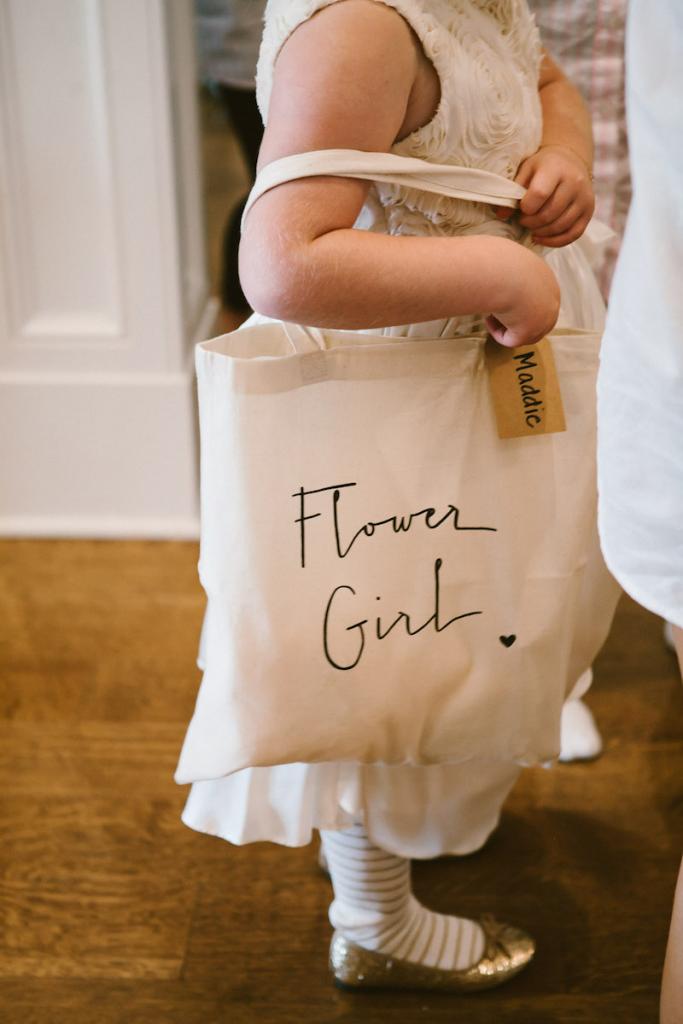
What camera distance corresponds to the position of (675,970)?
0.68m

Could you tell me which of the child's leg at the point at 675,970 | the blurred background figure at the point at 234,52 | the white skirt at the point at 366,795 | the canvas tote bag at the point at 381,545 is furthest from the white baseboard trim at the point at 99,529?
the child's leg at the point at 675,970

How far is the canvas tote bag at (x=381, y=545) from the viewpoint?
775mm

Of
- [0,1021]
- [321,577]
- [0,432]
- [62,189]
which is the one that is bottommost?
[0,1021]

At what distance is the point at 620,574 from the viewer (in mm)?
632

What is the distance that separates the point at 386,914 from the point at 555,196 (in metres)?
0.68

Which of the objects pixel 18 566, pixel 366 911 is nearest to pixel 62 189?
pixel 18 566

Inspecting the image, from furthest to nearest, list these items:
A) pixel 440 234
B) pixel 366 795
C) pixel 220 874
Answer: pixel 220 874 < pixel 366 795 < pixel 440 234

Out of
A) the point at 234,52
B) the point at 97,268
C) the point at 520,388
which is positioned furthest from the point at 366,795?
the point at 234,52

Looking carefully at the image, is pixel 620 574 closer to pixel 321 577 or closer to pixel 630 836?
pixel 321 577

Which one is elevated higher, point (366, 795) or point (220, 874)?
point (366, 795)

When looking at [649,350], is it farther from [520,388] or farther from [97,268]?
[97,268]

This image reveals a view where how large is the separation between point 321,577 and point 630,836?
0.65 metres

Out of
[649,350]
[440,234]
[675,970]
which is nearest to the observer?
[649,350]

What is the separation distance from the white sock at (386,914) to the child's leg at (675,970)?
14.1 inches
